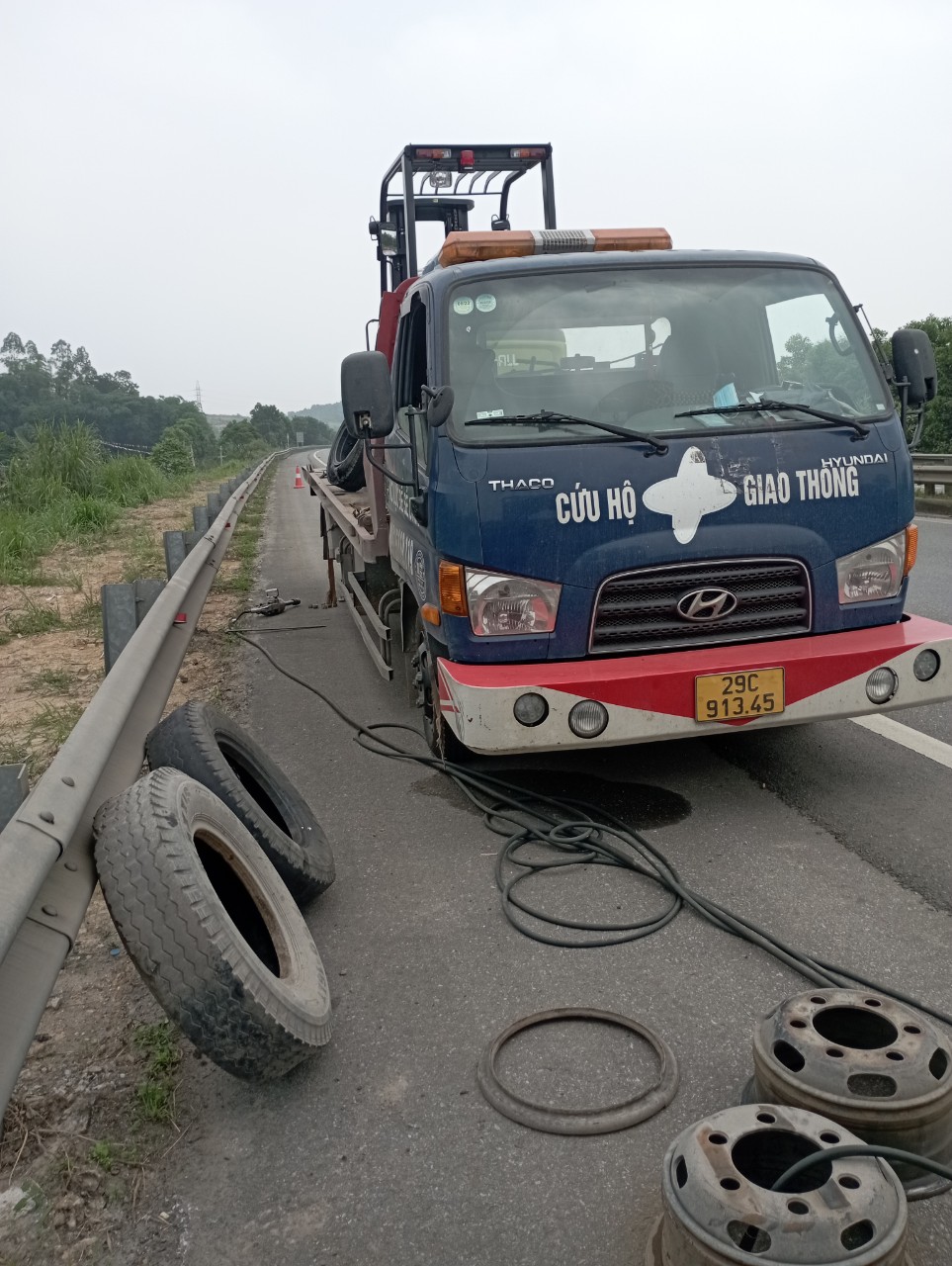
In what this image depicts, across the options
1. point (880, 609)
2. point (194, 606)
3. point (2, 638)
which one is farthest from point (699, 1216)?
point (2, 638)

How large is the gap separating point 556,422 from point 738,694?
1282 mm

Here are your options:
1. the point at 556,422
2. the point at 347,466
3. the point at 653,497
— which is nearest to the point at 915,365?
the point at 653,497

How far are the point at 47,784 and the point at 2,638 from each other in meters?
6.10

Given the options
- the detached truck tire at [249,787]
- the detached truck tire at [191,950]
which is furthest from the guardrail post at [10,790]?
the detached truck tire at [249,787]

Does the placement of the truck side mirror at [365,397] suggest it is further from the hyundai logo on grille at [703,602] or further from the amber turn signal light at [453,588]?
the hyundai logo on grille at [703,602]

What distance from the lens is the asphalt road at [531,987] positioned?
224 centimetres

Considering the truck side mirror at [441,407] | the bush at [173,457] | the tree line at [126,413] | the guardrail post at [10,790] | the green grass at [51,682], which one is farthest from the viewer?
the tree line at [126,413]

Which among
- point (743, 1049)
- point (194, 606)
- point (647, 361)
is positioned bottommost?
point (743, 1049)

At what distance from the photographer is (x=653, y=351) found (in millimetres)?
4688

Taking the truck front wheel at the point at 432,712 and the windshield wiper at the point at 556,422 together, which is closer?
the windshield wiper at the point at 556,422

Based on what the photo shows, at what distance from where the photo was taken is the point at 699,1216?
1.91m

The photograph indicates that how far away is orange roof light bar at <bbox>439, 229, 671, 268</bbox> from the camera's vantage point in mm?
5398

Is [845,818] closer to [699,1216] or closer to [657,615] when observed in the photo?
[657,615]

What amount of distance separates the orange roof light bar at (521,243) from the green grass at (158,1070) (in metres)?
3.80
